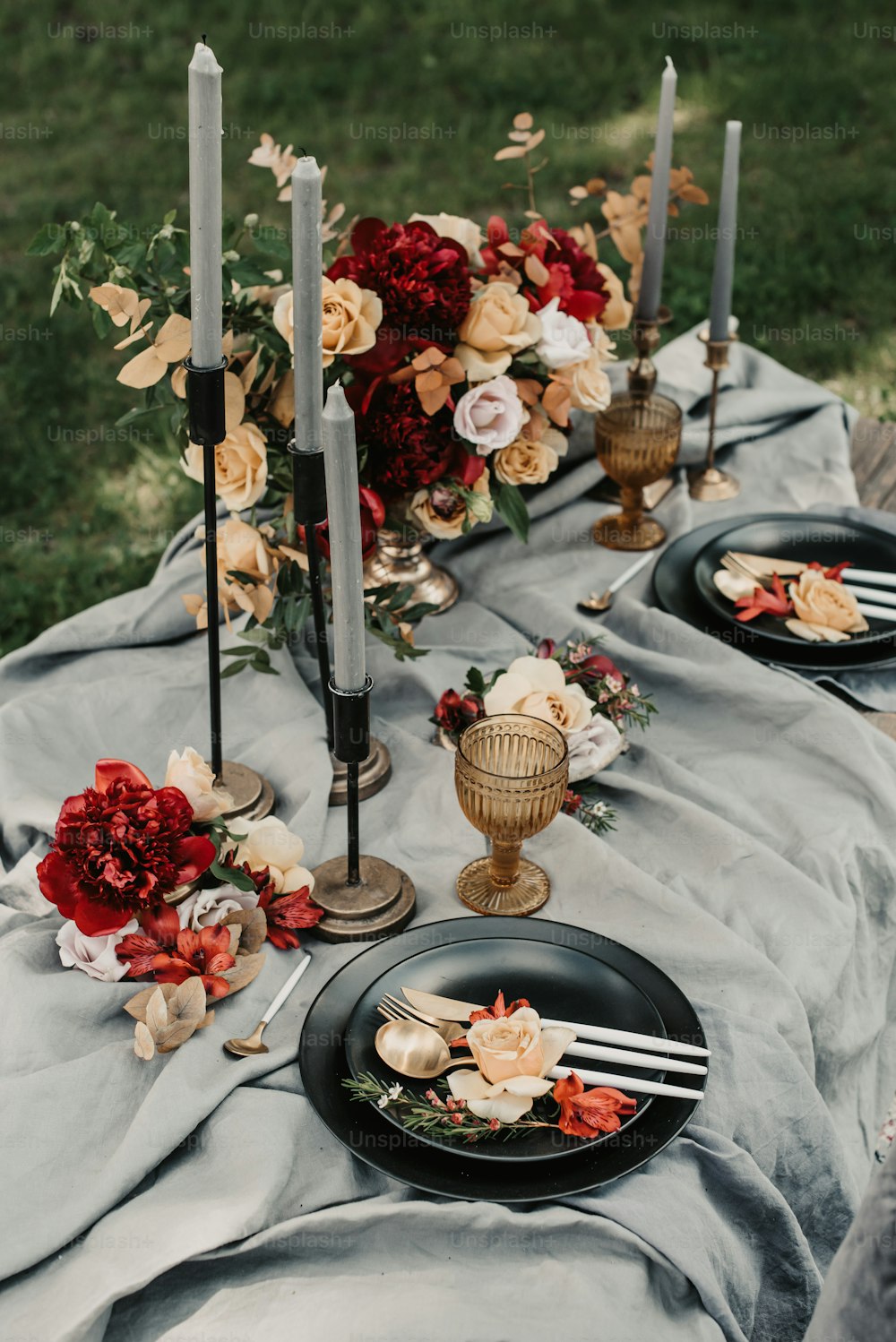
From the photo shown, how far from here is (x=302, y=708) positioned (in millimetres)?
2053

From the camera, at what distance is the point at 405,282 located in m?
1.92

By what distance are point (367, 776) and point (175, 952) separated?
434 mm

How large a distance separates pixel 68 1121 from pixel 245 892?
1.06 ft

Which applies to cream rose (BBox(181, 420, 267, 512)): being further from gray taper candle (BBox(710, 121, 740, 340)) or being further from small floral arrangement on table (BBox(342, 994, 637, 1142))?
gray taper candle (BBox(710, 121, 740, 340))

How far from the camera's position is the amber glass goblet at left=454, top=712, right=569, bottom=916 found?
158 centimetres

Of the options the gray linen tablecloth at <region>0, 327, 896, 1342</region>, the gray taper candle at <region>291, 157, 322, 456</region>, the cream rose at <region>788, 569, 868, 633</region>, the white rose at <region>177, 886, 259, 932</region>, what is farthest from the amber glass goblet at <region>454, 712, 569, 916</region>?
the cream rose at <region>788, 569, 868, 633</region>

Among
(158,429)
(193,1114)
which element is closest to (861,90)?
(158,429)

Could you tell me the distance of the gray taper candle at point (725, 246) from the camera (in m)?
2.42

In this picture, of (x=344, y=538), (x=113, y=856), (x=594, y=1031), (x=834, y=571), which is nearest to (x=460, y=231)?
(x=834, y=571)

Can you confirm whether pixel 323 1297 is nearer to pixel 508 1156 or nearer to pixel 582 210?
pixel 508 1156

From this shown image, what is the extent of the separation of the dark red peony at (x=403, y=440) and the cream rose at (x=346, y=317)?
108mm

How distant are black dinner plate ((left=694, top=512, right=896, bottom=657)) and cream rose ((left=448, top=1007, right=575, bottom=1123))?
100 cm

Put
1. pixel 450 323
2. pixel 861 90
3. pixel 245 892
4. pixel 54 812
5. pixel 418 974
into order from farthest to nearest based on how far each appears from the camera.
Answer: pixel 861 90
pixel 450 323
pixel 54 812
pixel 245 892
pixel 418 974

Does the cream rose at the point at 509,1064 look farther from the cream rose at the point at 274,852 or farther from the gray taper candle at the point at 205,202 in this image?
the gray taper candle at the point at 205,202
